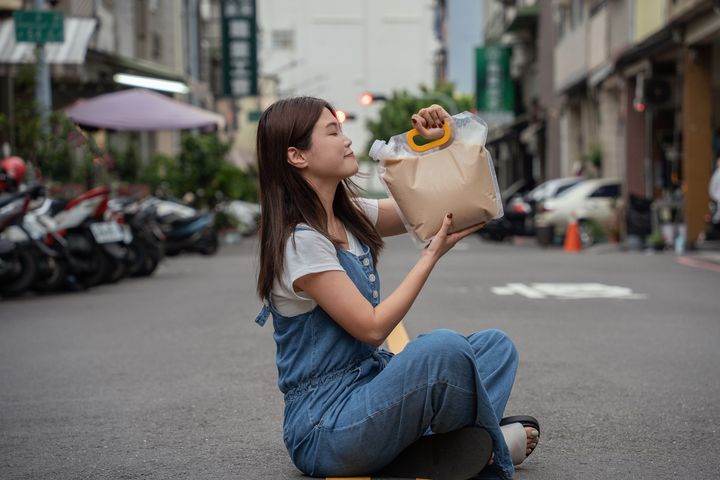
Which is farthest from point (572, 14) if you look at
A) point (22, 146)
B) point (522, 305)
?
point (522, 305)

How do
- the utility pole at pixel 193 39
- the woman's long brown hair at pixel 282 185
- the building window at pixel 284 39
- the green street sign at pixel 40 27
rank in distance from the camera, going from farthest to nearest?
the building window at pixel 284 39, the utility pole at pixel 193 39, the green street sign at pixel 40 27, the woman's long brown hair at pixel 282 185

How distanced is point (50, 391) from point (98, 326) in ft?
11.6

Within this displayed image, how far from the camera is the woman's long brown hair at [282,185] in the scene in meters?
3.94

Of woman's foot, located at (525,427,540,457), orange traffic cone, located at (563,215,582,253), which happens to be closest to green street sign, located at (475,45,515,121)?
orange traffic cone, located at (563,215,582,253)

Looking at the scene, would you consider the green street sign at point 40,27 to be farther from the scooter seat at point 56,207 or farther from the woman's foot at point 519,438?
the woman's foot at point 519,438

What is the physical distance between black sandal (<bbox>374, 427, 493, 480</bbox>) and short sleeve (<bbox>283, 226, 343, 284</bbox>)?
645 mm

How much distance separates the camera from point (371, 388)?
387 centimetres

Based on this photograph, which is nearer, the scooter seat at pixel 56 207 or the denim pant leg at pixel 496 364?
the denim pant leg at pixel 496 364

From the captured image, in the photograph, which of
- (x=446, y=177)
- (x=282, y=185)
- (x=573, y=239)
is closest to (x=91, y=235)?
(x=282, y=185)

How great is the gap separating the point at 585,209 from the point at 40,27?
13387mm

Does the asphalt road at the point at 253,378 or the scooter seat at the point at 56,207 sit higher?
the scooter seat at the point at 56,207

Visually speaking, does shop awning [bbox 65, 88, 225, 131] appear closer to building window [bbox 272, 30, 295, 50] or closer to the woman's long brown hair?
the woman's long brown hair

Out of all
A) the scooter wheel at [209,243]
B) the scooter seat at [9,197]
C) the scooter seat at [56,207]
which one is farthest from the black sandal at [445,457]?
the scooter wheel at [209,243]

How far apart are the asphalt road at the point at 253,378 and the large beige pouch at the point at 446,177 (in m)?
1.05
